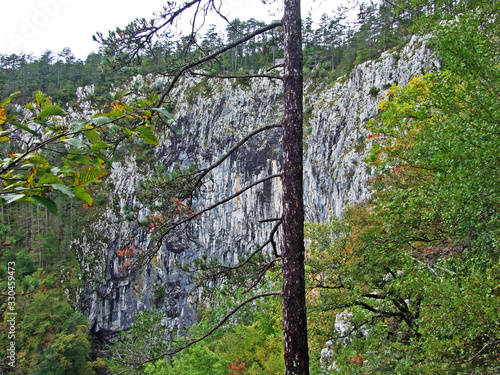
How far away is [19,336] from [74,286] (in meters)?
16.2

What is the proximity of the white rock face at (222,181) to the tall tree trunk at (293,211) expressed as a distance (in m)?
21.0

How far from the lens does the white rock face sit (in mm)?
25781

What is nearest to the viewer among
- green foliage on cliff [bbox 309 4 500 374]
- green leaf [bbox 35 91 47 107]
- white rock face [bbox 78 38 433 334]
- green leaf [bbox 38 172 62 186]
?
green leaf [bbox 38 172 62 186]

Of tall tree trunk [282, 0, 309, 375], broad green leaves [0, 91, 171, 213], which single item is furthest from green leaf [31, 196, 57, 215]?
tall tree trunk [282, 0, 309, 375]

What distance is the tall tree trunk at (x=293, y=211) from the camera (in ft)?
8.87

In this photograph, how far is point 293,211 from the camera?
2.86m

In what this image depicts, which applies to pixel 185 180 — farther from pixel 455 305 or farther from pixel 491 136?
pixel 491 136

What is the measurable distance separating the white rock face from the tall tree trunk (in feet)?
68.8

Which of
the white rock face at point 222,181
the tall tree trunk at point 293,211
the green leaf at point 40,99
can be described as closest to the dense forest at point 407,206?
the green leaf at point 40,99

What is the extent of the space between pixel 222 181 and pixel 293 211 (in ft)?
105

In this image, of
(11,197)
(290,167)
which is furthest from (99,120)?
(290,167)

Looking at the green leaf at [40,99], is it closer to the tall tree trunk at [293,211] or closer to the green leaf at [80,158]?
the green leaf at [80,158]

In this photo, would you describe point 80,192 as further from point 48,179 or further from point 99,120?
point 99,120

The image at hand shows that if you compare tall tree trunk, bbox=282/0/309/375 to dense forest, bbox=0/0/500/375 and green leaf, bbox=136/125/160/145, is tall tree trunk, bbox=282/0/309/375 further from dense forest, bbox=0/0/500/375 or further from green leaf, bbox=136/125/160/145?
green leaf, bbox=136/125/160/145
